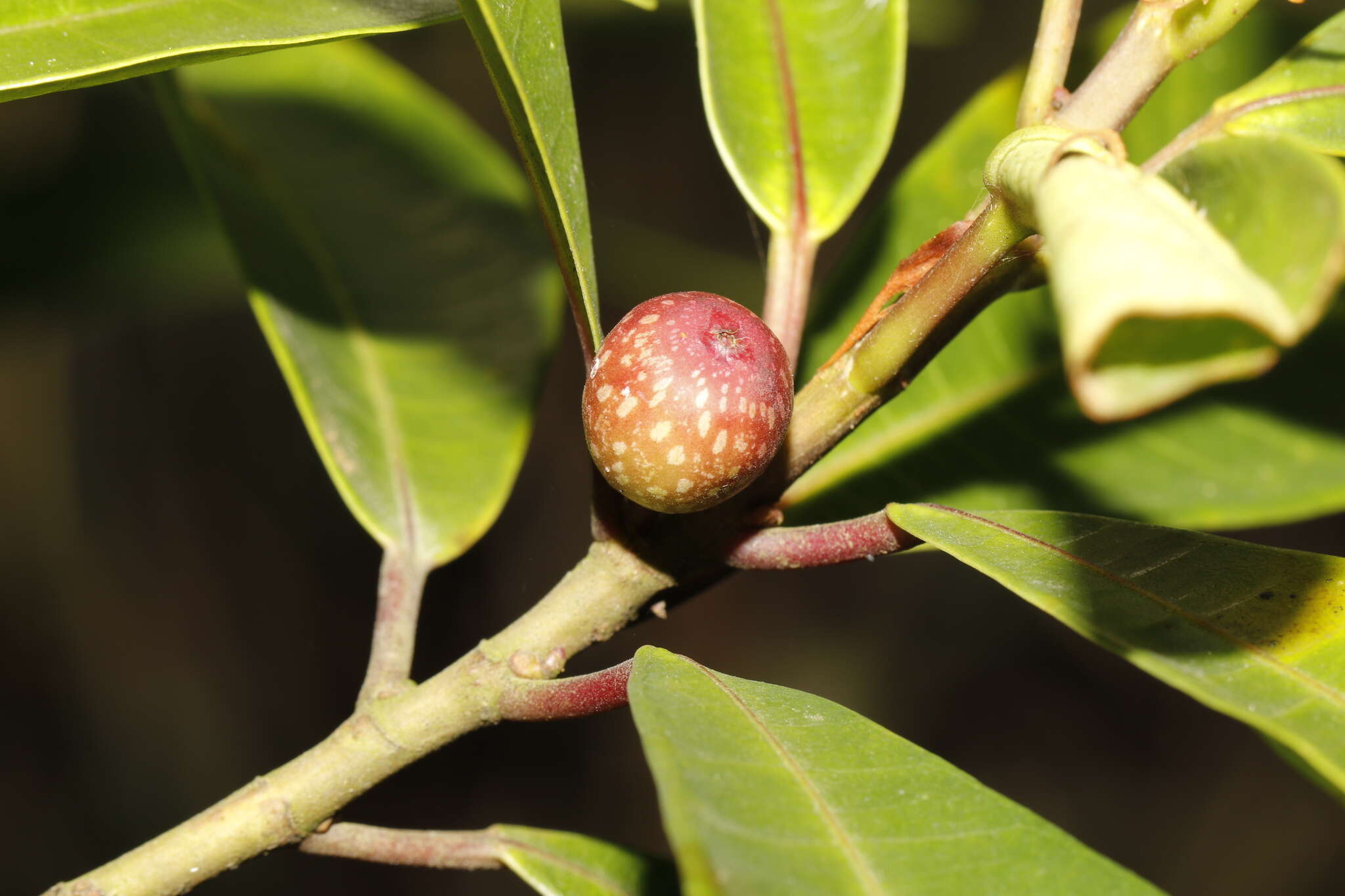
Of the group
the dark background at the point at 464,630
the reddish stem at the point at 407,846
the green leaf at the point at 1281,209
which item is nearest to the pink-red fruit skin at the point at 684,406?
the green leaf at the point at 1281,209

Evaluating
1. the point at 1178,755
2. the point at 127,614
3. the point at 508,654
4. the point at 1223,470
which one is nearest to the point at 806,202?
the point at 508,654

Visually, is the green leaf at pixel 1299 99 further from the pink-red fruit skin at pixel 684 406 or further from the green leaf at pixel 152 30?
the green leaf at pixel 152 30

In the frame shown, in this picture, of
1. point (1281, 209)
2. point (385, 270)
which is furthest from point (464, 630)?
point (1281, 209)

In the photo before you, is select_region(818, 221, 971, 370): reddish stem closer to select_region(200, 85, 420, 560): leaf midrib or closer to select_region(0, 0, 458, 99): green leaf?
select_region(0, 0, 458, 99): green leaf

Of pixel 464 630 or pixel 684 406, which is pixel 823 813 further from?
pixel 464 630

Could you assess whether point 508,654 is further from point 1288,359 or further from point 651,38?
point 651,38

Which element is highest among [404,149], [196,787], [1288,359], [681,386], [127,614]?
[404,149]
